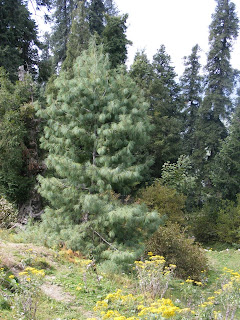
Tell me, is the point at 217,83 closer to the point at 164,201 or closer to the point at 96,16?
the point at 96,16

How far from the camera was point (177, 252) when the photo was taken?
8.12 meters

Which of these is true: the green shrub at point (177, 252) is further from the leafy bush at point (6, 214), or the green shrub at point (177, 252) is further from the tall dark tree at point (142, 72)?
the tall dark tree at point (142, 72)

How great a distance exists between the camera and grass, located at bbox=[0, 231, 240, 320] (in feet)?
13.1

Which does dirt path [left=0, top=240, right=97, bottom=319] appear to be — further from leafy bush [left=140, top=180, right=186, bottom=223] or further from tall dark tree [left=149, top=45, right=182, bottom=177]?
tall dark tree [left=149, top=45, right=182, bottom=177]

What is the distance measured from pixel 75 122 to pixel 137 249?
11.5ft

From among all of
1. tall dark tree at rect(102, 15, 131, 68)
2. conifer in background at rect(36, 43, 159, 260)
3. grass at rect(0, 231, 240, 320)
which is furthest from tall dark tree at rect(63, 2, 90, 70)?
grass at rect(0, 231, 240, 320)

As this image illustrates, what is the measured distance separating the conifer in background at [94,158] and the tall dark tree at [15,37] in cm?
613

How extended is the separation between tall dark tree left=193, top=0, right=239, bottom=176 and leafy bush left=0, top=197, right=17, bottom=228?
40.0 feet

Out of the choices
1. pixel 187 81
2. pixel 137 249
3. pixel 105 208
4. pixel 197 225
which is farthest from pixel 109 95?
pixel 187 81

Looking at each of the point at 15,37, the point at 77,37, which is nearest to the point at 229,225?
the point at 77,37

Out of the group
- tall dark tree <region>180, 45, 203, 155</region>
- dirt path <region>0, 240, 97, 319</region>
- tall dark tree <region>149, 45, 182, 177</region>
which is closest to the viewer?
dirt path <region>0, 240, 97, 319</region>

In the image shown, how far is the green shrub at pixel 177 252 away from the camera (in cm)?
802

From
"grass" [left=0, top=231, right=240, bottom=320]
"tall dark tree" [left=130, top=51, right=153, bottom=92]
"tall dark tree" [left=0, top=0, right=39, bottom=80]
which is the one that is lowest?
"grass" [left=0, top=231, right=240, bottom=320]

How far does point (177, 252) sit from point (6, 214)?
551 cm
